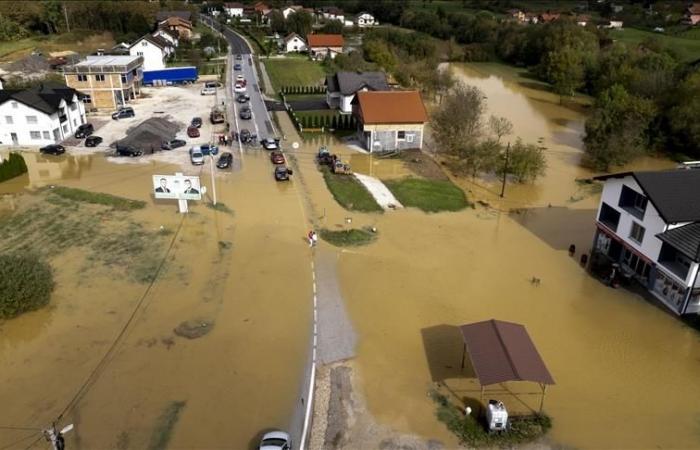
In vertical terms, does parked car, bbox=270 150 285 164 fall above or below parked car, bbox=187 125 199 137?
below

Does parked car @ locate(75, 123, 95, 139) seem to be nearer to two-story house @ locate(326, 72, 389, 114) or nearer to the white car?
two-story house @ locate(326, 72, 389, 114)

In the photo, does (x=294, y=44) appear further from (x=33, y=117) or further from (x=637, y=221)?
(x=637, y=221)

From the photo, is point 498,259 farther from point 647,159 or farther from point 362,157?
point 647,159

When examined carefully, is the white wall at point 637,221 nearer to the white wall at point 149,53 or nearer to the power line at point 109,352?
the power line at point 109,352

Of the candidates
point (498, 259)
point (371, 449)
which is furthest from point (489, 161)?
point (371, 449)

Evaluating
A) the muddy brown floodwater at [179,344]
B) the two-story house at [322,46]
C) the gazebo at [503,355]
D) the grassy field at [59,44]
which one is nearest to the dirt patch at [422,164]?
the muddy brown floodwater at [179,344]

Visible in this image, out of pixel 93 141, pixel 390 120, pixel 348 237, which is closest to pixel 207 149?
pixel 93 141

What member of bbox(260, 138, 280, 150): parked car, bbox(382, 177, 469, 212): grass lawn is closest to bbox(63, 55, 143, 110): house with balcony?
bbox(260, 138, 280, 150): parked car
